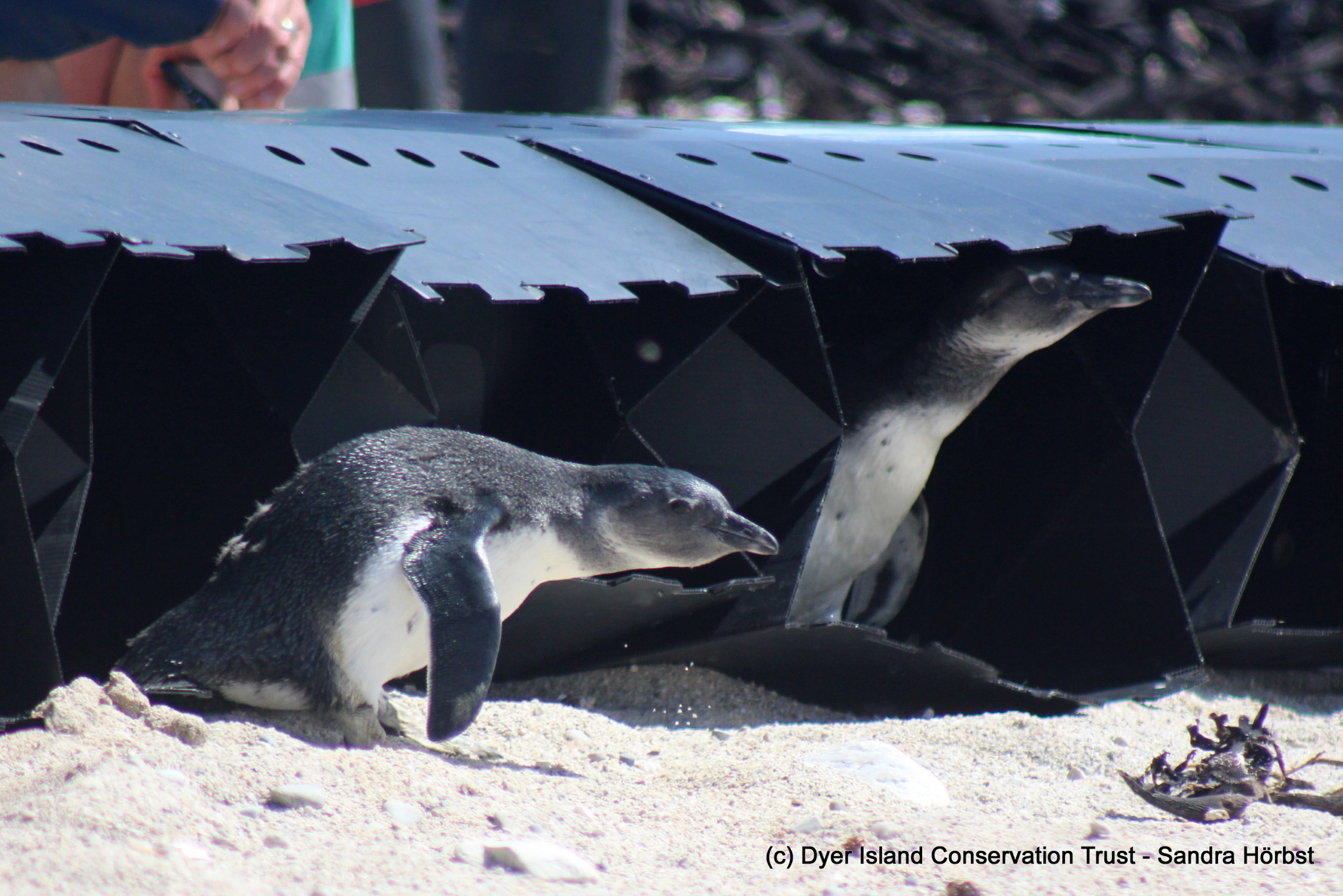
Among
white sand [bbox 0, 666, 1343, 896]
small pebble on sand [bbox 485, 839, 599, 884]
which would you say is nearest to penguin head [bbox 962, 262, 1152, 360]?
white sand [bbox 0, 666, 1343, 896]

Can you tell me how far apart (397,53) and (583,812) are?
151 inches

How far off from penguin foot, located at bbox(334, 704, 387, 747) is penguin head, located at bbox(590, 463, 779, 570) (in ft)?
1.23

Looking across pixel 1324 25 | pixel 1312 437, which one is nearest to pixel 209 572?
pixel 1312 437

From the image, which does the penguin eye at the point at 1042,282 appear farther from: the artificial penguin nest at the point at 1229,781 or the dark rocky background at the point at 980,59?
the dark rocky background at the point at 980,59

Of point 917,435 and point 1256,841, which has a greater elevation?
point 917,435

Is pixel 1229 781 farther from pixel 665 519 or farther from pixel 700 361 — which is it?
pixel 700 361

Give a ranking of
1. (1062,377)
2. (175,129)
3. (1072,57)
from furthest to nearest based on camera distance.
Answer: (1072,57) → (1062,377) → (175,129)

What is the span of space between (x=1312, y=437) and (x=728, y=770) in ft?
4.82

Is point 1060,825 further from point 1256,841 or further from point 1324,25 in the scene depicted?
point 1324,25

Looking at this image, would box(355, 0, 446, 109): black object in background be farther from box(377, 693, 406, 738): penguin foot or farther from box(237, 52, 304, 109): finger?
box(377, 693, 406, 738): penguin foot

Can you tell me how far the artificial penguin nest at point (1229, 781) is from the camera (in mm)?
1678

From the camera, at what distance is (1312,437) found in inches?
104

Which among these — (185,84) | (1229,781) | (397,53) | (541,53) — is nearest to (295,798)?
(1229,781)

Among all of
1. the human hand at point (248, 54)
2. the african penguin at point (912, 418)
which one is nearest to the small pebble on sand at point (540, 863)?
the african penguin at point (912, 418)
